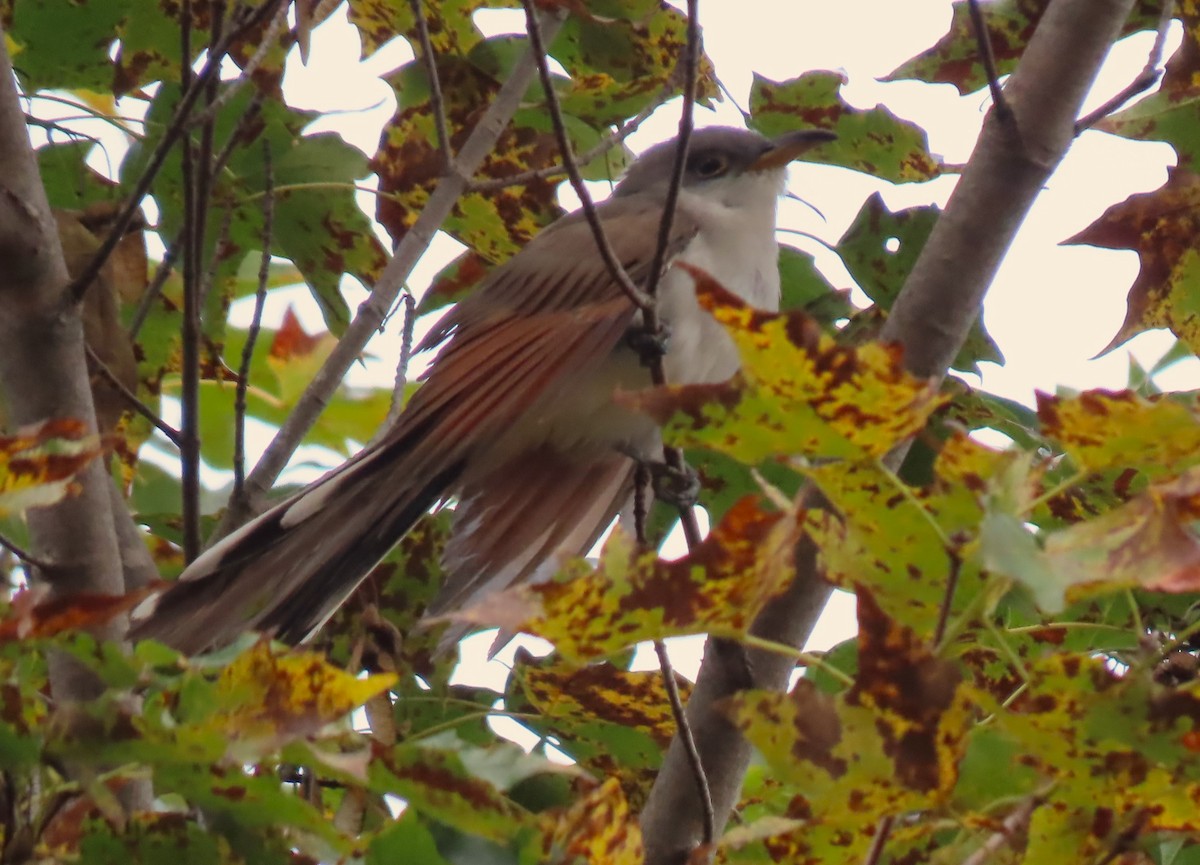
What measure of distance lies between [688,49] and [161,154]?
85 cm

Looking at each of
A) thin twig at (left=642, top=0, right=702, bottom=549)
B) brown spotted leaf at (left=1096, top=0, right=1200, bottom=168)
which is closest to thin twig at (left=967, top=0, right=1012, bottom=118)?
brown spotted leaf at (left=1096, top=0, right=1200, bottom=168)

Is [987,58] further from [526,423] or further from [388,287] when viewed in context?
[526,423]

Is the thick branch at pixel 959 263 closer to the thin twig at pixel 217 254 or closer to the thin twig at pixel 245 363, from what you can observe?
the thin twig at pixel 245 363

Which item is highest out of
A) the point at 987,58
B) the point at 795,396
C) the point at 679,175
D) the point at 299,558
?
the point at 987,58

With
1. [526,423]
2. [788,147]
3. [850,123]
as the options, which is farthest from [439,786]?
[788,147]

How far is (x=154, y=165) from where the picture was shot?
7.22 ft

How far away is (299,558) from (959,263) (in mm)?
1129

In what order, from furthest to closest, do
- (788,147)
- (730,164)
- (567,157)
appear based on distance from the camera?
(730,164) < (788,147) < (567,157)

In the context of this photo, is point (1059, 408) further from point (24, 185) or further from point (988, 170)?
point (24, 185)

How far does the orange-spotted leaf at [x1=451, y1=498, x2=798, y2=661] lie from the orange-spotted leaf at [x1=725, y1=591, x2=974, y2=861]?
69mm

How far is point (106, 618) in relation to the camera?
4.00 ft

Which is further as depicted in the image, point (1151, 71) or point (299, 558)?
point (299, 558)

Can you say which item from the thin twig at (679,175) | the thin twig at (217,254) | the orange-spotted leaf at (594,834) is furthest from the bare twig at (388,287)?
the orange-spotted leaf at (594,834)

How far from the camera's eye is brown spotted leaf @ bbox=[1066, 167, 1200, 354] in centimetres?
203
